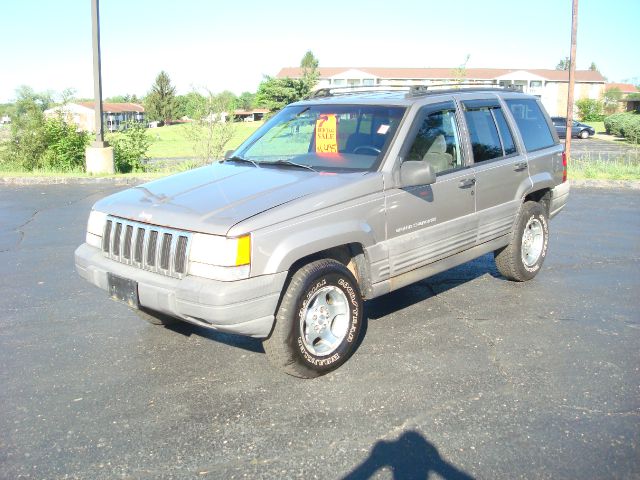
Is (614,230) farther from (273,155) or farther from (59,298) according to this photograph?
(59,298)

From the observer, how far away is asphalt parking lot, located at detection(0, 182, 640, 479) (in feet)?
11.4

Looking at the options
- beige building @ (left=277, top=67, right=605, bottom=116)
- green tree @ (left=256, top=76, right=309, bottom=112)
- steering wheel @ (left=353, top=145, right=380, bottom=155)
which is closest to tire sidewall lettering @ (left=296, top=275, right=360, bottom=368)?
steering wheel @ (left=353, top=145, right=380, bottom=155)

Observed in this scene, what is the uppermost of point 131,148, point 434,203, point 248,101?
point 248,101

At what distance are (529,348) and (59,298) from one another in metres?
4.42

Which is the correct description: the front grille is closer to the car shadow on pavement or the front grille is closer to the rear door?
the car shadow on pavement

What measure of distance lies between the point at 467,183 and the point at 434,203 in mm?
519

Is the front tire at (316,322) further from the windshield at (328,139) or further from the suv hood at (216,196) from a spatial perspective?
the windshield at (328,139)

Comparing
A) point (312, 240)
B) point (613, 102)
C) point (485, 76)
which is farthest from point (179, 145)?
point (613, 102)

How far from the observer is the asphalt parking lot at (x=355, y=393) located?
3480 millimetres

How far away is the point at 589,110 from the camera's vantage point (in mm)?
73312

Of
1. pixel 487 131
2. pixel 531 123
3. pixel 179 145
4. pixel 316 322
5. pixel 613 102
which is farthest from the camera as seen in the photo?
pixel 613 102

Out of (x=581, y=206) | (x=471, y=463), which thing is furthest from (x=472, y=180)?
(x=581, y=206)

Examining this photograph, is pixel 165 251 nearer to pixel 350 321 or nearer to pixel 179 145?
pixel 350 321

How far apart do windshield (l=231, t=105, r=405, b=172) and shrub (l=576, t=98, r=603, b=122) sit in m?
74.0
